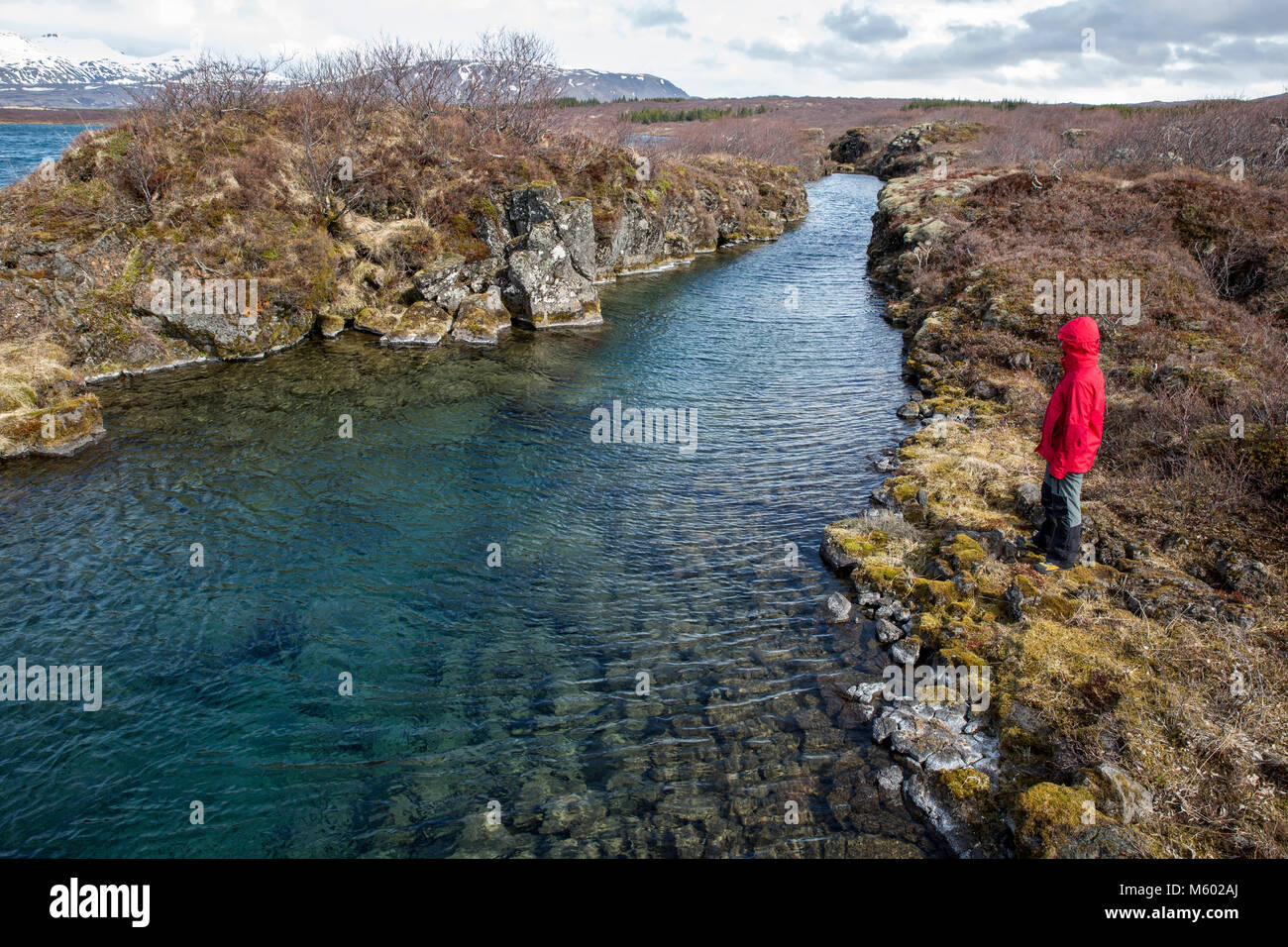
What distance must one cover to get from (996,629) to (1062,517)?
3.02 meters

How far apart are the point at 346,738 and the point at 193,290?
27.4 metres

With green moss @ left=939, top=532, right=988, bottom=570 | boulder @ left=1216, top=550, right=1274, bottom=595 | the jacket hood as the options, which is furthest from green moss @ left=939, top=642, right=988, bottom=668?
the jacket hood

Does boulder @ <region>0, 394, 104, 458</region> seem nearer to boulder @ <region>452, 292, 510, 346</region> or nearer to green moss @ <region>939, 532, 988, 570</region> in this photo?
boulder @ <region>452, 292, 510, 346</region>

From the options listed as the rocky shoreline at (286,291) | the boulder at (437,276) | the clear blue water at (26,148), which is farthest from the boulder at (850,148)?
the clear blue water at (26,148)

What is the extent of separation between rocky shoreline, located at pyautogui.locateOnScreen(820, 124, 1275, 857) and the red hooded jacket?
2.64m

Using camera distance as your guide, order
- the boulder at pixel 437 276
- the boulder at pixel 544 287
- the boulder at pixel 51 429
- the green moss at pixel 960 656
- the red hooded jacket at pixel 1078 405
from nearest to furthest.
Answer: the green moss at pixel 960 656 < the red hooded jacket at pixel 1078 405 < the boulder at pixel 51 429 < the boulder at pixel 437 276 < the boulder at pixel 544 287

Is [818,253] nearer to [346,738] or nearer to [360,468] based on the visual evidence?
[360,468]

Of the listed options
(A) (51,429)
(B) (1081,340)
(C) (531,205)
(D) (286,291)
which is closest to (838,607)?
(B) (1081,340)

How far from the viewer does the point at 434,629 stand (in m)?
13.7

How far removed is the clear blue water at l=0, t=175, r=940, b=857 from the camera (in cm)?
980

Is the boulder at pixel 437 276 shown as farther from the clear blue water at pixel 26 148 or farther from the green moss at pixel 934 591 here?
the green moss at pixel 934 591

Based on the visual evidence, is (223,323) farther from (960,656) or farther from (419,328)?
(960,656)

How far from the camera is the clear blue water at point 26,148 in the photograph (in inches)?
2240

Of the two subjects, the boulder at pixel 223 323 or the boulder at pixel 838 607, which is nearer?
the boulder at pixel 838 607
